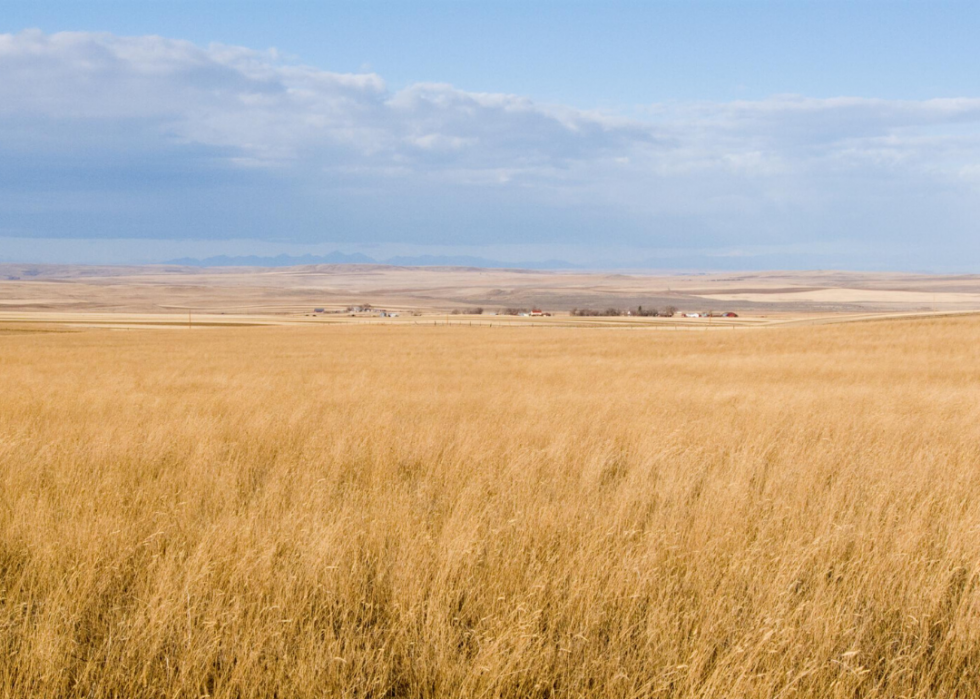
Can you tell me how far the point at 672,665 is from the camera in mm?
3729

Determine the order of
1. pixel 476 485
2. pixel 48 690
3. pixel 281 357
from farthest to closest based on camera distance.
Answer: pixel 281 357 < pixel 476 485 < pixel 48 690

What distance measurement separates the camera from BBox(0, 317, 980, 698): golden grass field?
3.65m

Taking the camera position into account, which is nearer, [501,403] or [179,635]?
[179,635]

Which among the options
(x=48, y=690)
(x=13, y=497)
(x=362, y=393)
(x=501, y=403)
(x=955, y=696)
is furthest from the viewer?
(x=362, y=393)

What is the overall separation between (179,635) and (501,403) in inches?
413

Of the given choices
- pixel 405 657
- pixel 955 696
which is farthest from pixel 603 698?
pixel 955 696

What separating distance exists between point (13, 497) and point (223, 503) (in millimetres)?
1698

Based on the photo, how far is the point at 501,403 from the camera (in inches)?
560

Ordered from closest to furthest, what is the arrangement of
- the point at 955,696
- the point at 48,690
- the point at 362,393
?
the point at 48,690 < the point at 955,696 < the point at 362,393

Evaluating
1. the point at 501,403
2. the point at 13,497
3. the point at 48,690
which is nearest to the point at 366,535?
the point at 48,690

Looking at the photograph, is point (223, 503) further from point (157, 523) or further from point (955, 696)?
point (955, 696)

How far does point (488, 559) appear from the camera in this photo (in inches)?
189

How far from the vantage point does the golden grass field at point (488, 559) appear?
365cm

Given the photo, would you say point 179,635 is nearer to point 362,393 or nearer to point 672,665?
point 672,665
